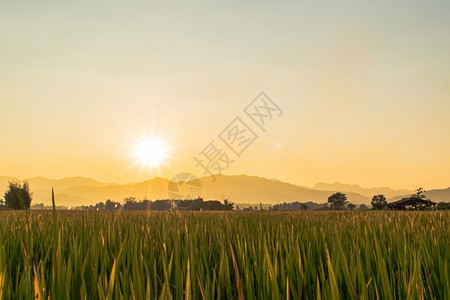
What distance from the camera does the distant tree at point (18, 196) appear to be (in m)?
42.5

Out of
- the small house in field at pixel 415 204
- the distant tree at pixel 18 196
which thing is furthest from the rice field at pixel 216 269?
the distant tree at pixel 18 196

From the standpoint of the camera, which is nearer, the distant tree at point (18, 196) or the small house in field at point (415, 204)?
the small house in field at point (415, 204)

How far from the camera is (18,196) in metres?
43.2

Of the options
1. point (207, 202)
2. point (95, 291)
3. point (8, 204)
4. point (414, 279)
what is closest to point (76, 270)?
point (95, 291)

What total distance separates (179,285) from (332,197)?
4487 cm

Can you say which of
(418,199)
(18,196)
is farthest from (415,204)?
(18,196)

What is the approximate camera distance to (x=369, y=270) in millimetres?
1546

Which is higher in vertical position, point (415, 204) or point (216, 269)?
point (216, 269)

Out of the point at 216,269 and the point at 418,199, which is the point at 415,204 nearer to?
the point at 418,199

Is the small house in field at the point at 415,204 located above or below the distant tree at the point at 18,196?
below

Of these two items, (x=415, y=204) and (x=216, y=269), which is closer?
(x=216, y=269)

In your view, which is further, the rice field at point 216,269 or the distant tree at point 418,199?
the distant tree at point 418,199

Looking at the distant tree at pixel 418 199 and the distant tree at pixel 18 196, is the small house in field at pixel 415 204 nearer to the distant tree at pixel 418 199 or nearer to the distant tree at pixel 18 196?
the distant tree at pixel 418 199

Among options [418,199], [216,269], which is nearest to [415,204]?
[418,199]
